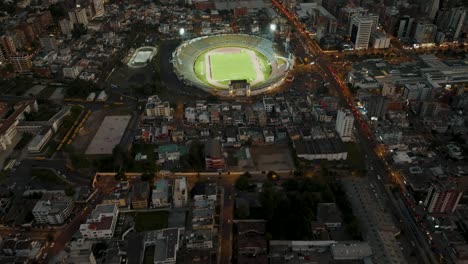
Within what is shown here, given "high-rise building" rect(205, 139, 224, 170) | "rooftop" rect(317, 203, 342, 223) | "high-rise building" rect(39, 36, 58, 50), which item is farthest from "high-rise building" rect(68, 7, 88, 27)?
"rooftop" rect(317, 203, 342, 223)

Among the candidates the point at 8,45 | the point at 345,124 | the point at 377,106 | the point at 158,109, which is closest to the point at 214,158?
the point at 158,109

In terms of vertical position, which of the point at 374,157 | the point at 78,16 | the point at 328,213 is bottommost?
the point at 374,157

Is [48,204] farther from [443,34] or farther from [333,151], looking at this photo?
[443,34]

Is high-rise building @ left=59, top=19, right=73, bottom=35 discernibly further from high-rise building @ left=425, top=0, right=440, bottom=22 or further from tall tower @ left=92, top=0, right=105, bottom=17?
high-rise building @ left=425, top=0, right=440, bottom=22

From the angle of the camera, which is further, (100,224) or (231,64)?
(231,64)

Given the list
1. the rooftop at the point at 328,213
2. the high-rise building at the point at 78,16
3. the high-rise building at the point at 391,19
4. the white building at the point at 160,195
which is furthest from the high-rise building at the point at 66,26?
the rooftop at the point at 328,213

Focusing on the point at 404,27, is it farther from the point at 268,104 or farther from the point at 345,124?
the point at 345,124

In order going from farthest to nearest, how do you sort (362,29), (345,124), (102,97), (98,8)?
(98,8) → (362,29) → (102,97) → (345,124)

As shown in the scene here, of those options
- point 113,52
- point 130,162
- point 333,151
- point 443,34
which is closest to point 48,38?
point 113,52
